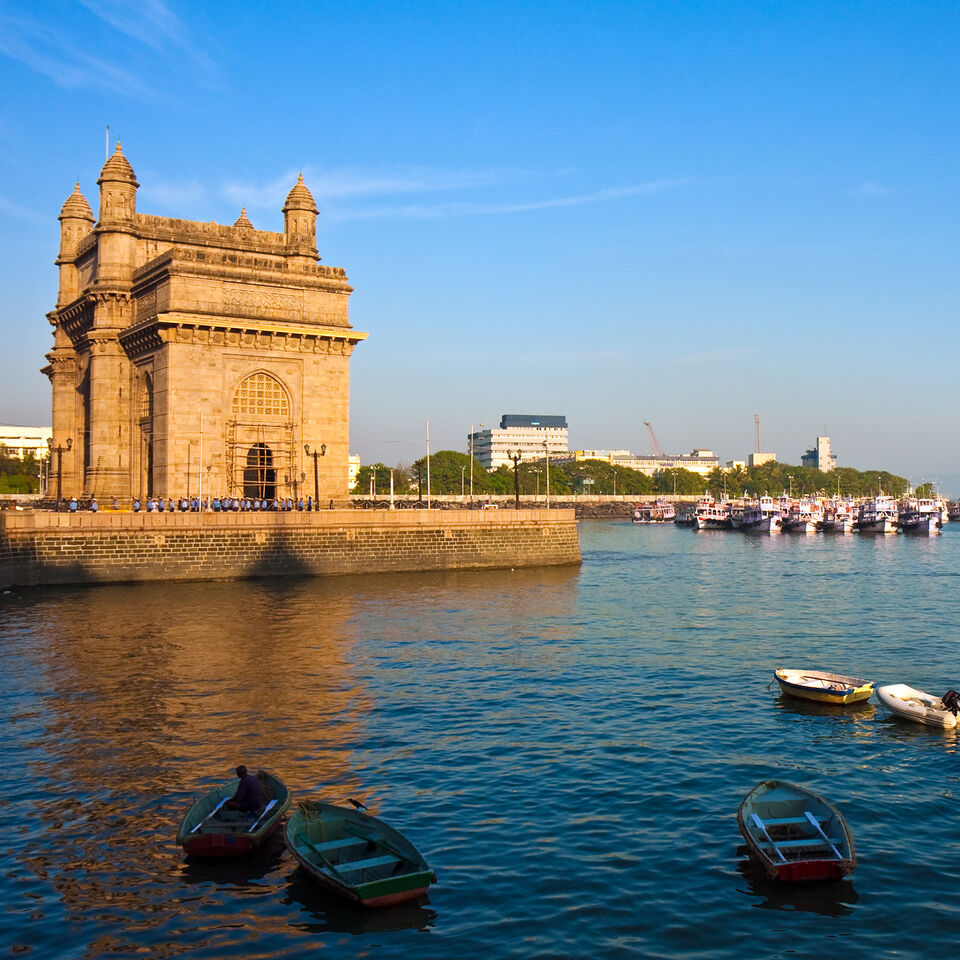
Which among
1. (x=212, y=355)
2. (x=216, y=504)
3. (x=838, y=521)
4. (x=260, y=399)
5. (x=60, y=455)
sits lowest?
(x=838, y=521)

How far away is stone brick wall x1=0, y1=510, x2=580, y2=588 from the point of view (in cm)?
4828

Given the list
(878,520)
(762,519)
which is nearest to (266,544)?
(762,519)

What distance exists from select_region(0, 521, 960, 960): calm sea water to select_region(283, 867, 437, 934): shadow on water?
5 cm

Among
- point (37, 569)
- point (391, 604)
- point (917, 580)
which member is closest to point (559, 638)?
point (391, 604)

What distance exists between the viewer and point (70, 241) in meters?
77.4

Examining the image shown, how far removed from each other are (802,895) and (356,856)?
6713mm

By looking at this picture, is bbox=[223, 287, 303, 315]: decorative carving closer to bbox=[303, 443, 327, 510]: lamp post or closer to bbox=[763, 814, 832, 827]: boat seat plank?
bbox=[303, 443, 327, 510]: lamp post

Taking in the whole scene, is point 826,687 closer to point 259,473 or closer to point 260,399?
point 260,399

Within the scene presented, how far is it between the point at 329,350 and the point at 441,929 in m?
55.1

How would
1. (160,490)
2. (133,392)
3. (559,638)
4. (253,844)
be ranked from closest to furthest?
1. (253,844)
2. (559,638)
3. (160,490)
4. (133,392)

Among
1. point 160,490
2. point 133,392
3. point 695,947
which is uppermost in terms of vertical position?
point 133,392

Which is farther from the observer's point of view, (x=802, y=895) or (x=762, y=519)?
(x=762, y=519)

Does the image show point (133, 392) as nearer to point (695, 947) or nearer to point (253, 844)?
point (253, 844)

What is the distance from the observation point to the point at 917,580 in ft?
200
